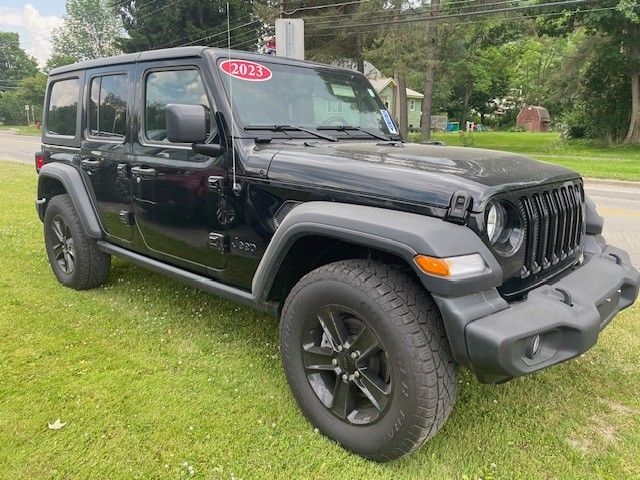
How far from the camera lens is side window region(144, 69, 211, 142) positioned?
130 inches

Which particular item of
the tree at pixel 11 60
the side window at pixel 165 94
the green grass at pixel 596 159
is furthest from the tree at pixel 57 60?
the side window at pixel 165 94

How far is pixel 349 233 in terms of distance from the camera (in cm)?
232

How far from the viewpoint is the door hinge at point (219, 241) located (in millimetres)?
3098

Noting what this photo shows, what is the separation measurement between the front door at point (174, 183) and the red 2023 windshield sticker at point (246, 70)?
0.62 feet

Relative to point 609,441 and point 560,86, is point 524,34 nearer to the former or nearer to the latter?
point 560,86

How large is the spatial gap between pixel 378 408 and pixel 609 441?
4.01ft

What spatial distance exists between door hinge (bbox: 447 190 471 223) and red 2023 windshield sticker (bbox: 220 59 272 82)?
165 cm

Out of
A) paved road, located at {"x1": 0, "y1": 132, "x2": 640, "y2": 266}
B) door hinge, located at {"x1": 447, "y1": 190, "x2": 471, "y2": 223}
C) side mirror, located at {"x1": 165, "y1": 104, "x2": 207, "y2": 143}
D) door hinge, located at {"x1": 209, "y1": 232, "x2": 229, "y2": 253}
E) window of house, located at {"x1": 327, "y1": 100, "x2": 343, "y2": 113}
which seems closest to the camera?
door hinge, located at {"x1": 447, "y1": 190, "x2": 471, "y2": 223}

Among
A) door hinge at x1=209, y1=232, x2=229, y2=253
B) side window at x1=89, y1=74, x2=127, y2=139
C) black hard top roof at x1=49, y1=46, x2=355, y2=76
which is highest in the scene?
black hard top roof at x1=49, y1=46, x2=355, y2=76

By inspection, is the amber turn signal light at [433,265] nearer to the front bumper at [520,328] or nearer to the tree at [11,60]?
the front bumper at [520,328]

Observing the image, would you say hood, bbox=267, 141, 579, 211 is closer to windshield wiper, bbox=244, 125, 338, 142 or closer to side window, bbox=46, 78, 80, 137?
windshield wiper, bbox=244, 125, 338, 142

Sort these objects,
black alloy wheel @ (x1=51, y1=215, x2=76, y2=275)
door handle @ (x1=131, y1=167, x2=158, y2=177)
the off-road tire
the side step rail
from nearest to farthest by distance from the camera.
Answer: the side step rail, door handle @ (x1=131, y1=167, x2=158, y2=177), the off-road tire, black alloy wheel @ (x1=51, y1=215, x2=76, y2=275)

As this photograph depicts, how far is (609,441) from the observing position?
2.65m

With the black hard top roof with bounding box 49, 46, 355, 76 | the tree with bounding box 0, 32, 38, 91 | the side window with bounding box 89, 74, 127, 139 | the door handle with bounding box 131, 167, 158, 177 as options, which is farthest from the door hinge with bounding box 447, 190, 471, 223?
the tree with bounding box 0, 32, 38, 91
